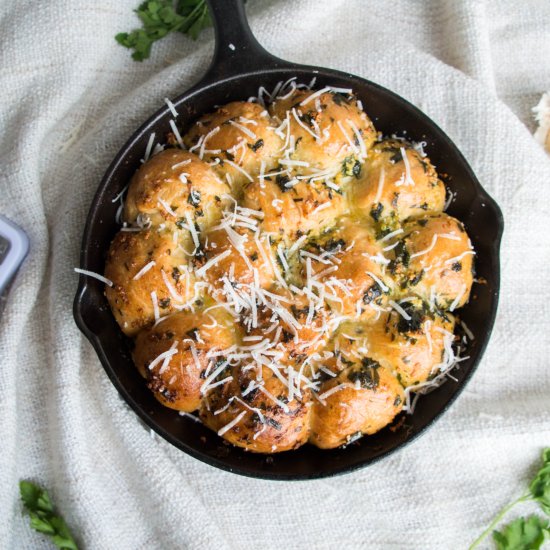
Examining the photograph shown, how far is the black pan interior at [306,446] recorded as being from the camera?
250 centimetres

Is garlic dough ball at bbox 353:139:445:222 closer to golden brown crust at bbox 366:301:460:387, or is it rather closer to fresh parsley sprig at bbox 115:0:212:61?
golden brown crust at bbox 366:301:460:387

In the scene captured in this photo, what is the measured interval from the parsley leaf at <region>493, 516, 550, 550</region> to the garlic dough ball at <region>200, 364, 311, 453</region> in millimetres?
1228

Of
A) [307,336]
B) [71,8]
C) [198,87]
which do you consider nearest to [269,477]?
[307,336]

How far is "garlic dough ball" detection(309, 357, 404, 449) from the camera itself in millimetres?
2369

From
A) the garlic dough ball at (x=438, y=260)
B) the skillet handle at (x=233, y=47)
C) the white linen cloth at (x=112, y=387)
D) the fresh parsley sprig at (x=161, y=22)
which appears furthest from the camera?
the fresh parsley sprig at (x=161, y=22)

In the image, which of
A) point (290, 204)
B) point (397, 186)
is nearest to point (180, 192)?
point (290, 204)

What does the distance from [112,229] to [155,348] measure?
542mm

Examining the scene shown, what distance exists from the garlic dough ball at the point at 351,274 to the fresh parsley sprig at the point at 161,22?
1.21m

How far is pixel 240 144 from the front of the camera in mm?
2447

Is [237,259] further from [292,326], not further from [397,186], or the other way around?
[397,186]

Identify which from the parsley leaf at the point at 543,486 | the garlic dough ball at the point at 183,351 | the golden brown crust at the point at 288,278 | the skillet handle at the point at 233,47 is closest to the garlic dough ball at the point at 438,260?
the golden brown crust at the point at 288,278

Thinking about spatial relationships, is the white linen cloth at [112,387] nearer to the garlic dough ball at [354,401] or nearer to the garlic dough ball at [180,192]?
the garlic dough ball at [180,192]

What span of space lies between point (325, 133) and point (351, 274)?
518mm

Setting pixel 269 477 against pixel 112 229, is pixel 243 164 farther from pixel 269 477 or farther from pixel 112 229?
pixel 269 477
